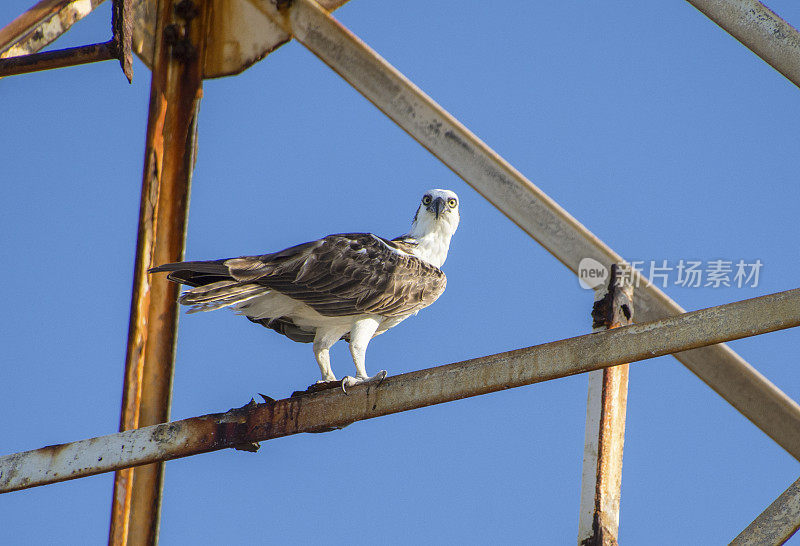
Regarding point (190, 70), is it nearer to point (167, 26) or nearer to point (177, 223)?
point (167, 26)

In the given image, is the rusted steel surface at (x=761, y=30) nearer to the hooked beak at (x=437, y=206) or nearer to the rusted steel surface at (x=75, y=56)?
the rusted steel surface at (x=75, y=56)

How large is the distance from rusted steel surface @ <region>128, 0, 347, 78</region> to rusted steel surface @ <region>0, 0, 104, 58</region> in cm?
63

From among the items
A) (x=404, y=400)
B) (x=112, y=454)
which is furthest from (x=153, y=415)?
(x=404, y=400)

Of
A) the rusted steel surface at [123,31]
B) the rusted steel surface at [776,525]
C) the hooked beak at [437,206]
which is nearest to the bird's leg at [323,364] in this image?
the hooked beak at [437,206]

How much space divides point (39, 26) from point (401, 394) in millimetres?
3085

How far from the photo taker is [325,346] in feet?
24.0

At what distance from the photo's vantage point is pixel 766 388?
6.03 meters

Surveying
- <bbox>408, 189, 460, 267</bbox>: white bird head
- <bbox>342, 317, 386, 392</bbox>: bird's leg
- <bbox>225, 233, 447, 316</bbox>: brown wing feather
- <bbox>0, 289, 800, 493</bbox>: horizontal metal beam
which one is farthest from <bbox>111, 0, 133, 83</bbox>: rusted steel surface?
<bbox>408, 189, 460, 267</bbox>: white bird head

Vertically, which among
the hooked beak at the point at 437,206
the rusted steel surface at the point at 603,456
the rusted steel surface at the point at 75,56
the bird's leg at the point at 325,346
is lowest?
the rusted steel surface at the point at 603,456

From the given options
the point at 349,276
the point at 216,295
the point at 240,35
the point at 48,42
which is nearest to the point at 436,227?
the point at 349,276

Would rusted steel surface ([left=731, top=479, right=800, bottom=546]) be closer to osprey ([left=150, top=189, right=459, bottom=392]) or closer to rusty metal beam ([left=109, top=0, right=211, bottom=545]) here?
osprey ([left=150, top=189, right=459, bottom=392])

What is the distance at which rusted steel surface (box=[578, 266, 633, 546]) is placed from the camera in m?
5.15

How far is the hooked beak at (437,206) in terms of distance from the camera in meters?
8.09

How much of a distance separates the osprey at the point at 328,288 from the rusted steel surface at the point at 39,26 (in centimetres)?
153
